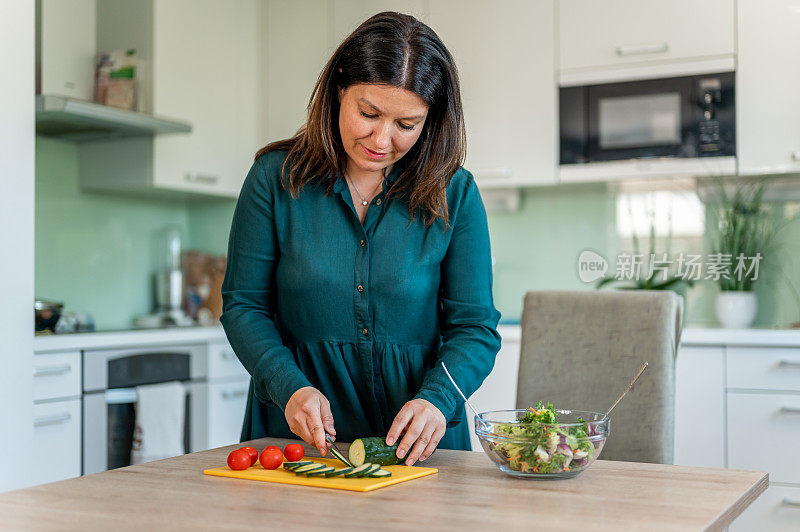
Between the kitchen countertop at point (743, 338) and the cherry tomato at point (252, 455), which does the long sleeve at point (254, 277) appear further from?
the kitchen countertop at point (743, 338)

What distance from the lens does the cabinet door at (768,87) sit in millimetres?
3154

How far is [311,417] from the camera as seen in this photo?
1.22m

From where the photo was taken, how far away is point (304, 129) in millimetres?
1539

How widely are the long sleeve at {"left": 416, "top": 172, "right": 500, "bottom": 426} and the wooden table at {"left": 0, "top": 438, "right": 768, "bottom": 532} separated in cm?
19

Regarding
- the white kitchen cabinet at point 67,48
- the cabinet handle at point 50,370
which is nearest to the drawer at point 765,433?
the cabinet handle at point 50,370

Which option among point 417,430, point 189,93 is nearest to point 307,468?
point 417,430

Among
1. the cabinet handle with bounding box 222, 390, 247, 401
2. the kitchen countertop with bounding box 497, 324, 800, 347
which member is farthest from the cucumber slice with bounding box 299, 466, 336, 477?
the cabinet handle with bounding box 222, 390, 247, 401

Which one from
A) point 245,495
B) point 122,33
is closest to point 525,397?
point 245,495

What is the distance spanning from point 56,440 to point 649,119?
2398mm

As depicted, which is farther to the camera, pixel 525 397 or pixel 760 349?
pixel 760 349

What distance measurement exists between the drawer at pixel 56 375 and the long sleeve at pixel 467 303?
170 centimetres

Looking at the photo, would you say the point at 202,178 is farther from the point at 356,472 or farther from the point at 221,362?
the point at 356,472

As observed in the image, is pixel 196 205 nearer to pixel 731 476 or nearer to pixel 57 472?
pixel 57 472

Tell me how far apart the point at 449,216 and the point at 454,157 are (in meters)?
0.11
